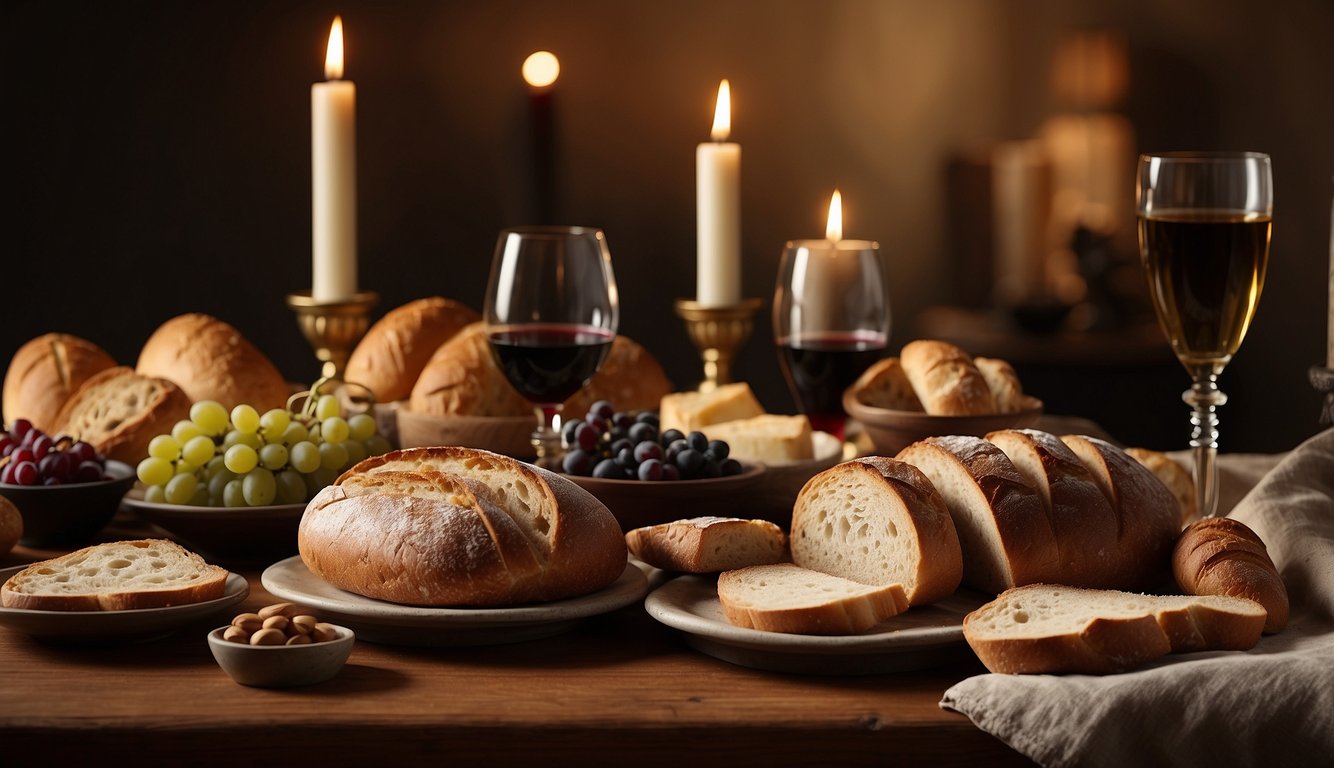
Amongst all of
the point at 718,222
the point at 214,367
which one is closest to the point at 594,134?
the point at 718,222

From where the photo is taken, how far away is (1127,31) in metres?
5.44

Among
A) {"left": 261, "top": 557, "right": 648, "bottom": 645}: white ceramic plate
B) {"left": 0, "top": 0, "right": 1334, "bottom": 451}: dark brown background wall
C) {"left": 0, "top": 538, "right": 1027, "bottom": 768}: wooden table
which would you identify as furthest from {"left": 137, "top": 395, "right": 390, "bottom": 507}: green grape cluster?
{"left": 0, "top": 0, "right": 1334, "bottom": 451}: dark brown background wall

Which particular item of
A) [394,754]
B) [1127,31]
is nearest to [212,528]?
[394,754]

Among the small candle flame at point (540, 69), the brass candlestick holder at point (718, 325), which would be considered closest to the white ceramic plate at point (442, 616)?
the brass candlestick holder at point (718, 325)

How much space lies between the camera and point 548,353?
1603mm

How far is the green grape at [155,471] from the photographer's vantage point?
4.96ft

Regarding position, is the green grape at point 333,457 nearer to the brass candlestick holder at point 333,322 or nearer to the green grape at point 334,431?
the green grape at point 334,431

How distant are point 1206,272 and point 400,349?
1.14 metres

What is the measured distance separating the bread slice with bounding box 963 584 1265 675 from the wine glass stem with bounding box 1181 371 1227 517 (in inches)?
12.1

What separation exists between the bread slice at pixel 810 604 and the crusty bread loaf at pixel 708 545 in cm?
6

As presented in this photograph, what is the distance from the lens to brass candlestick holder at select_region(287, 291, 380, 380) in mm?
2010

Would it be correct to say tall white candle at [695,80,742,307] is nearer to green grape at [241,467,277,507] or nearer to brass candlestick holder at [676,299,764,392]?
brass candlestick holder at [676,299,764,392]

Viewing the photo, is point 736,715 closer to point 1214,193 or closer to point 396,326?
point 1214,193

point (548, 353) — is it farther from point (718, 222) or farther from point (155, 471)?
point (718, 222)
